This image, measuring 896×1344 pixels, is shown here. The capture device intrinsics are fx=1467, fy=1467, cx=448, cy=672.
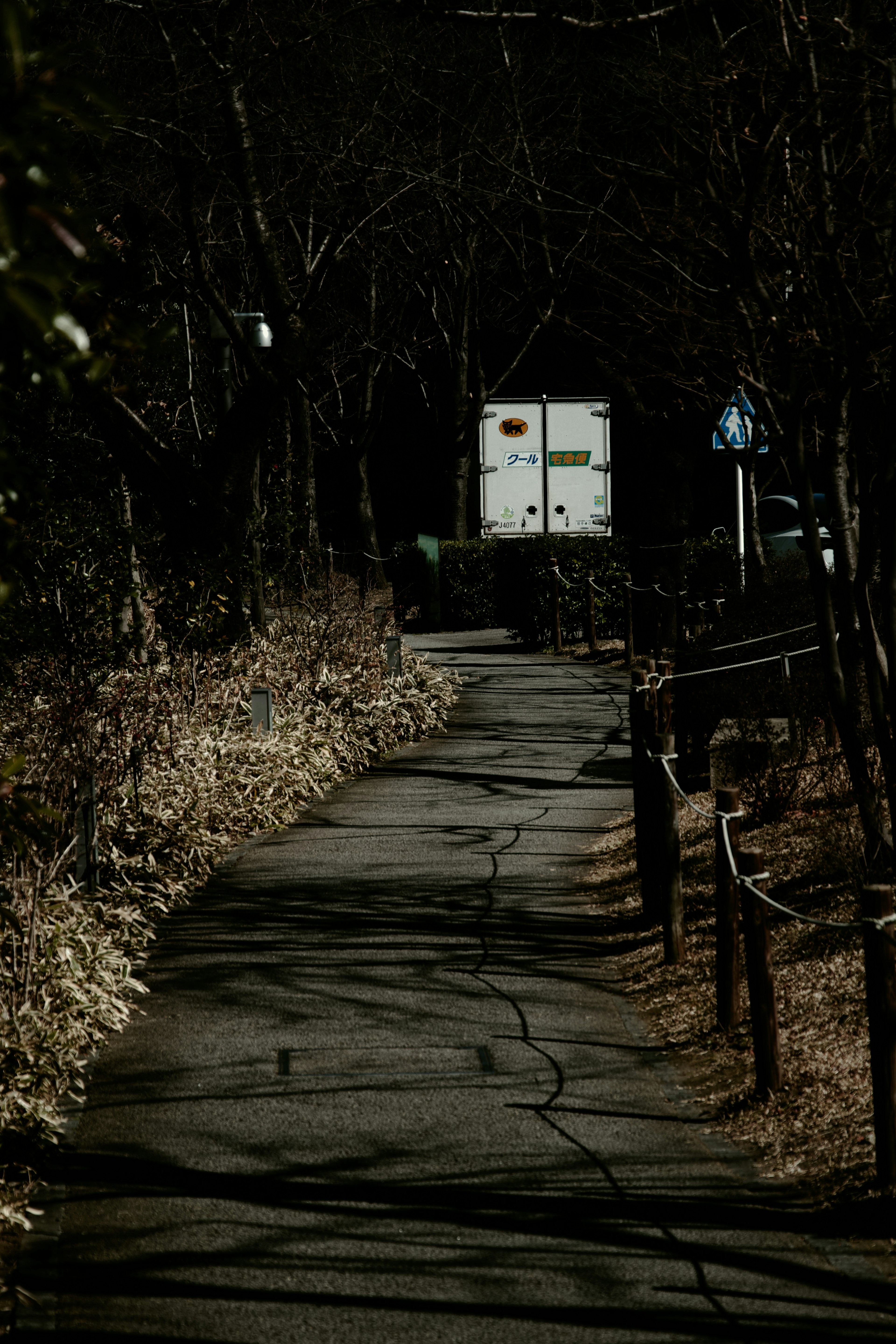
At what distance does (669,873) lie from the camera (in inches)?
286

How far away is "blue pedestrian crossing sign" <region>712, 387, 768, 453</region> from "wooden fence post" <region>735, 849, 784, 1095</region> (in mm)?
3053

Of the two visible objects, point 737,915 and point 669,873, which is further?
point 669,873

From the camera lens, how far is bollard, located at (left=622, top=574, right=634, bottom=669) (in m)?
19.1

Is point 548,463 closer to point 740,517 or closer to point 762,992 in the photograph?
point 740,517

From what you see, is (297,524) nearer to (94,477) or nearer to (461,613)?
(94,477)

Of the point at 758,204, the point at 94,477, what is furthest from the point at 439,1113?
the point at 94,477

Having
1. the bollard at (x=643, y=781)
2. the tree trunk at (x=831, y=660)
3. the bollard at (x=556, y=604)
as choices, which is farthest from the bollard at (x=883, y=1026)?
the bollard at (x=556, y=604)

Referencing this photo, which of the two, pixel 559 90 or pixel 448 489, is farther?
pixel 448 489

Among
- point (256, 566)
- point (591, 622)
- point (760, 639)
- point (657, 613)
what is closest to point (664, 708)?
point (760, 639)

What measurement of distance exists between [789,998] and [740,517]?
34.9 ft

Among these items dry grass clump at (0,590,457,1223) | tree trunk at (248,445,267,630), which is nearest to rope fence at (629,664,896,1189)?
dry grass clump at (0,590,457,1223)

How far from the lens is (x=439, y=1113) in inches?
215

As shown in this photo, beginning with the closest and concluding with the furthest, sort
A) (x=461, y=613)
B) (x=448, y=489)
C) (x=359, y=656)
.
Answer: (x=359, y=656) < (x=461, y=613) < (x=448, y=489)

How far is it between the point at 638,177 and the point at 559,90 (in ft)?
12.1
